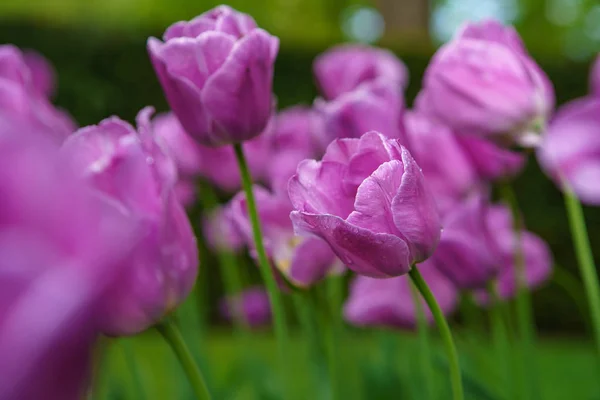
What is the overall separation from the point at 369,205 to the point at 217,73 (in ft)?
0.52

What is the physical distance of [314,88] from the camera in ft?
12.8

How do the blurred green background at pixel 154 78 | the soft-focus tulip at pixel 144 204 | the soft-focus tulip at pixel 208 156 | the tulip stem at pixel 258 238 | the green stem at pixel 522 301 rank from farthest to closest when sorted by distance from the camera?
the blurred green background at pixel 154 78
the soft-focus tulip at pixel 208 156
the green stem at pixel 522 301
the tulip stem at pixel 258 238
the soft-focus tulip at pixel 144 204

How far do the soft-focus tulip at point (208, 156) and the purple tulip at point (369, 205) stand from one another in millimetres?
452

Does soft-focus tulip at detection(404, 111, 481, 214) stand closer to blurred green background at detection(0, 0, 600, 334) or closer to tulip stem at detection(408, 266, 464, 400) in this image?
tulip stem at detection(408, 266, 464, 400)

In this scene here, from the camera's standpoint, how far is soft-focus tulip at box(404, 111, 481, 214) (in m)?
0.75

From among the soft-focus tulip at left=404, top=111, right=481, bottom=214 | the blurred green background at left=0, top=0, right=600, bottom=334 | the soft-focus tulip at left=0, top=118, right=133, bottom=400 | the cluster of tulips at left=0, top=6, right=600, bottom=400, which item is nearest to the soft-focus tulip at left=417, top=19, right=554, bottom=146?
the cluster of tulips at left=0, top=6, right=600, bottom=400

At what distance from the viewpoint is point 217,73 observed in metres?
0.49

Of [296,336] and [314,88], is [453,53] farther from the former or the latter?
[314,88]

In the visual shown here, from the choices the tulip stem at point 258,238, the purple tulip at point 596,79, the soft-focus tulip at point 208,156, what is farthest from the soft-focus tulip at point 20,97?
the purple tulip at point 596,79

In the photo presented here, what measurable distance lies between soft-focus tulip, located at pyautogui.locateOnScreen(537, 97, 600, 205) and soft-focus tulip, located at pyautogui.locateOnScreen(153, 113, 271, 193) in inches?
13.3

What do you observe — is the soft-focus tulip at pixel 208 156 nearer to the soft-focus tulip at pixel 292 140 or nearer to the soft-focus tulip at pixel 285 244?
the soft-focus tulip at pixel 292 140

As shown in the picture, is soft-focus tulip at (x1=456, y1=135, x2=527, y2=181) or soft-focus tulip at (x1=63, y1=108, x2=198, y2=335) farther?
soft-focus tulip at (x1=456, y1=135, x2=527, y2=181)

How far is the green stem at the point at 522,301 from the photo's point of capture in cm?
68

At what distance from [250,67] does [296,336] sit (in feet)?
9.11
